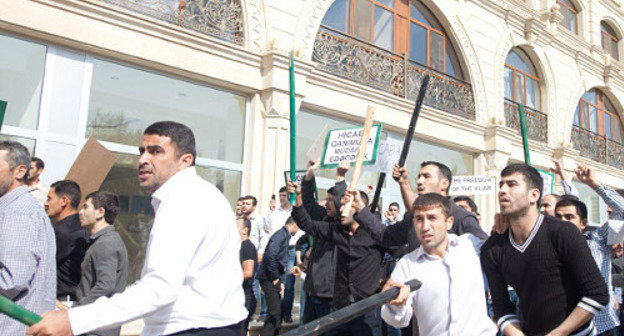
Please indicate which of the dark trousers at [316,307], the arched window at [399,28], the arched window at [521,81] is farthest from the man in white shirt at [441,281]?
the arched window at [521,81]

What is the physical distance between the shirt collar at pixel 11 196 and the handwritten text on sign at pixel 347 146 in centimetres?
388

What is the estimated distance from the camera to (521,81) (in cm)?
1494

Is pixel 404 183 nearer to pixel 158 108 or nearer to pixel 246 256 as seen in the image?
pixel 246 256

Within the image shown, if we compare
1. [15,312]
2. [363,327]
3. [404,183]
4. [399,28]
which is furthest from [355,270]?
[399,28]

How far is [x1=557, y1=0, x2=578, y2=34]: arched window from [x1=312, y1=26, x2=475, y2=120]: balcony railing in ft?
22.5

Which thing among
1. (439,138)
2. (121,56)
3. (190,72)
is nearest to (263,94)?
(190,72)

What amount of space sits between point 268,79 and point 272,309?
4.21 meters

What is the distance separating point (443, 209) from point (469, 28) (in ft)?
36.8

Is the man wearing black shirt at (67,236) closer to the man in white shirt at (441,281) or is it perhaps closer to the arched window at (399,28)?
the man in white shirt at (441,281)

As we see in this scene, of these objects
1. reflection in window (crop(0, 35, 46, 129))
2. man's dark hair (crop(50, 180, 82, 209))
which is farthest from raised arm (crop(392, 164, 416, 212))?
reflection in window (crop(0, 35, 46, 129))

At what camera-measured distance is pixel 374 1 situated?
37.7 feet

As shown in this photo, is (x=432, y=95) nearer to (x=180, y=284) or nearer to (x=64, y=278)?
(x=64, y=278)

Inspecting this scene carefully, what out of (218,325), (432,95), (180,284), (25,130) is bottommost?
(218,325)

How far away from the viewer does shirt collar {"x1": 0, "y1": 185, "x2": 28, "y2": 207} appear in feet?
9.07
